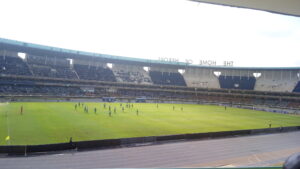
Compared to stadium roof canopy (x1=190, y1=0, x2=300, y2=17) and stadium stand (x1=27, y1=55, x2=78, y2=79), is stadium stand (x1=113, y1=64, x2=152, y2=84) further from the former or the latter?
stadium roof canopy (x1=190, y1=0, x2=300, y2=17)

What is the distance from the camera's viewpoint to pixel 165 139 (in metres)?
21.1

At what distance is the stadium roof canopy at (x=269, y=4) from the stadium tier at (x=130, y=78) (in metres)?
55.3

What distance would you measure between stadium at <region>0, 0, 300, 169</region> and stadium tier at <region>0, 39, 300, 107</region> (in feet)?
0.98

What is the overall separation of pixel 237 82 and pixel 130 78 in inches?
1547

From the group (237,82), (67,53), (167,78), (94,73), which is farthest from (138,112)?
(237,82)

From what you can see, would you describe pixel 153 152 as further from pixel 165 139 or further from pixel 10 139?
pixel 10 139

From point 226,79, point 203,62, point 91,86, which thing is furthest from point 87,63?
point 226,79

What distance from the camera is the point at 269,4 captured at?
359 centimetres

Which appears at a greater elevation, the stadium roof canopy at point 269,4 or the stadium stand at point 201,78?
the stadium stand at point 201,78

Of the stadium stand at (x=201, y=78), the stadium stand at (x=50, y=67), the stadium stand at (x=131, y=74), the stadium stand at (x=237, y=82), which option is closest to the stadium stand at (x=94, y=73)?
the stadium stand at (x=50, y=67)

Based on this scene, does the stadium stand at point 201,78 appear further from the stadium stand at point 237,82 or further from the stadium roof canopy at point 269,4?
the stadium roof canopy at point 269,4

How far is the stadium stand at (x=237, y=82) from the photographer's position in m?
79.1

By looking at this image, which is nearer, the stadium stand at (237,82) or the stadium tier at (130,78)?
the stadium tier at (130,78)

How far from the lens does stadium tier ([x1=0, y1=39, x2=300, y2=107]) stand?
195ft
